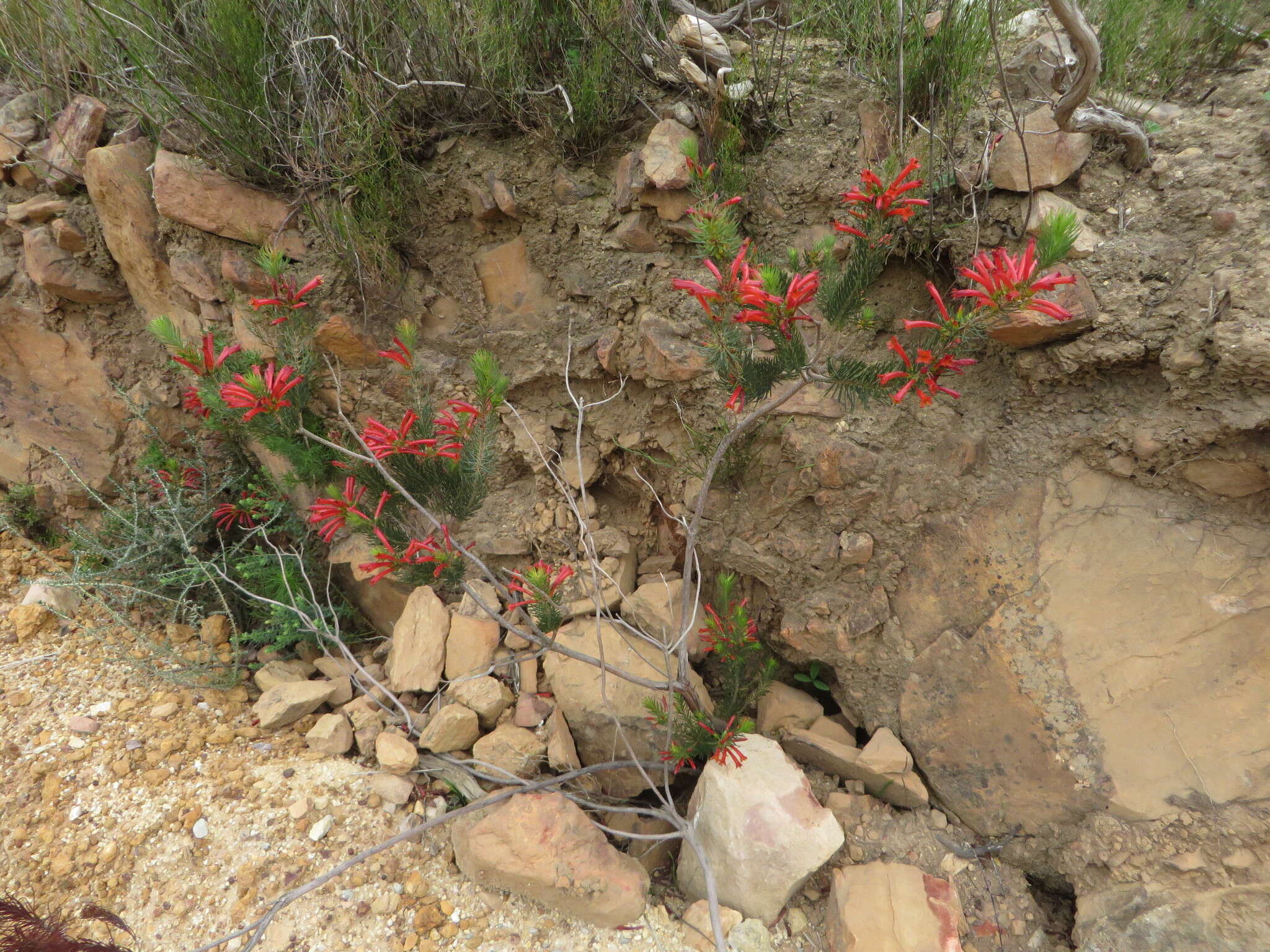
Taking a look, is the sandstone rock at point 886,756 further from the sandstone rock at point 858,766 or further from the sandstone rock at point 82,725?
the sandstone rock at point 82,725

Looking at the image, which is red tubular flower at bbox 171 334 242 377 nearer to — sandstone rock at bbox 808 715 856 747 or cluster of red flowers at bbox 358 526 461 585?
cluster of red flowers at bbox 358 526 461 585

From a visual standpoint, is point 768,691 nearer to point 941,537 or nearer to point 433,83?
point 941,537

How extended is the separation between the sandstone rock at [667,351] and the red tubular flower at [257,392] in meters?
1.25

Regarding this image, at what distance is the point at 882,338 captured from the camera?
236 centimetres

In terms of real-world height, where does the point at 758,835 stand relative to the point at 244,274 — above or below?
below

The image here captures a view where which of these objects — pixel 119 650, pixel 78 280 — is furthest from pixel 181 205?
pixel 119 650

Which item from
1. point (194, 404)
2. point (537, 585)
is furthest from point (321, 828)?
point (194, 404)

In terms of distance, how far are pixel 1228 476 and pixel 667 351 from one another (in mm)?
1796

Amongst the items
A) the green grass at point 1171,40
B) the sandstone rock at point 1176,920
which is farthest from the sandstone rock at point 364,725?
Answer: the green grass at point 1171,40

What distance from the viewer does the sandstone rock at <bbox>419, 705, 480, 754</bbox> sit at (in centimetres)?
227

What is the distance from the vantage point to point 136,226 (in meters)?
2.77

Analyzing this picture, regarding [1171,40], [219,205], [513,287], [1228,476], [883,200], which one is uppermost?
Answer: [1171,40]

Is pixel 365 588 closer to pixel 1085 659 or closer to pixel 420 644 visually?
pixel 420 644

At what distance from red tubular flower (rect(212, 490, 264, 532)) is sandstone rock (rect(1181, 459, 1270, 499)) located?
3393mm
